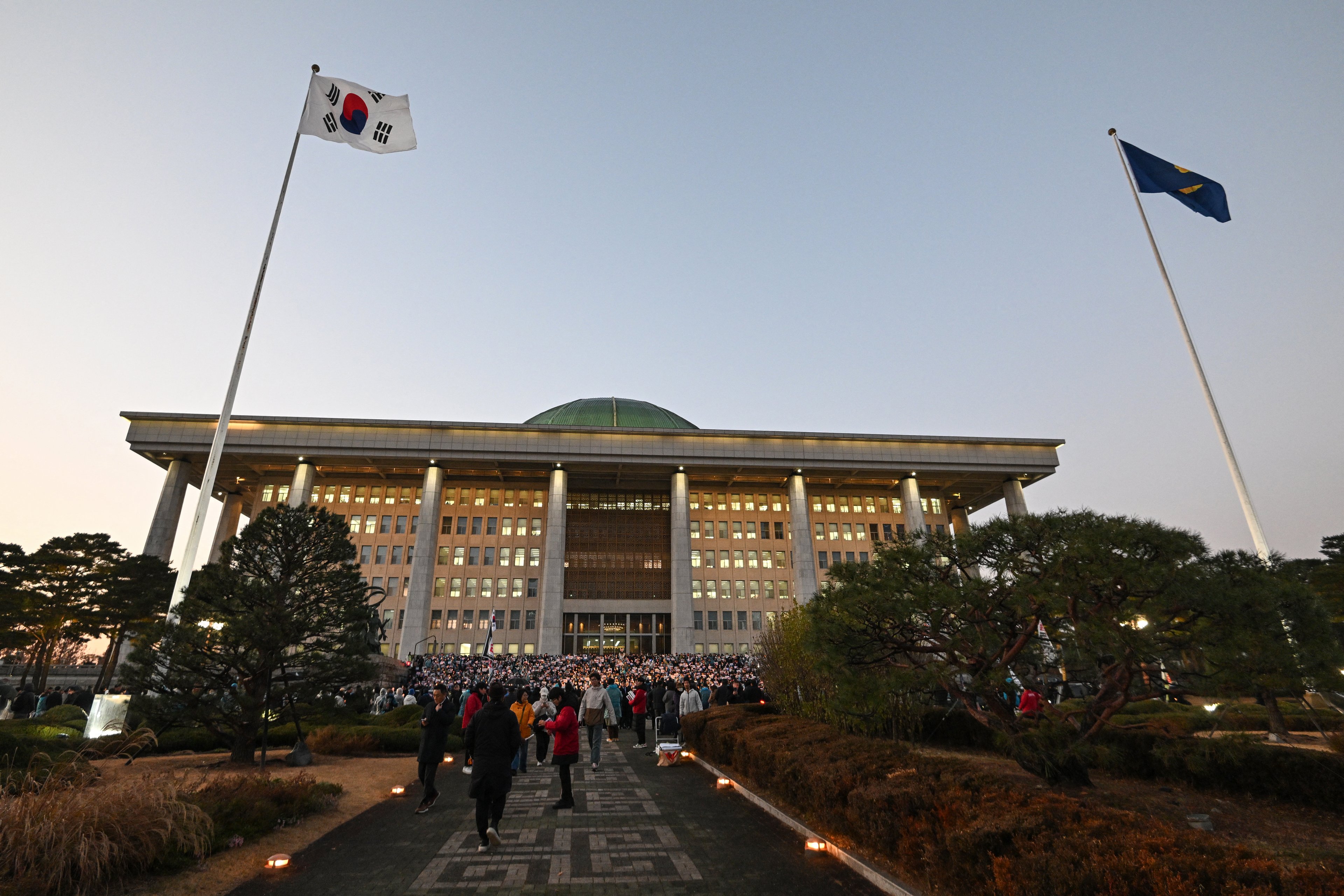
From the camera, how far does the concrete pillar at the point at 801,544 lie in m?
→ 57.9

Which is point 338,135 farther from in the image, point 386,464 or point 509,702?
point 386,464

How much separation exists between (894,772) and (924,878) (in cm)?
194

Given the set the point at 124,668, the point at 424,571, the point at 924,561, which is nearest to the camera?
the point at 924,561

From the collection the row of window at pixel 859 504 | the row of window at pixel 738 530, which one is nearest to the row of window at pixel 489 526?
the row of window at pixel 738 530

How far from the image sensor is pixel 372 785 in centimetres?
1272

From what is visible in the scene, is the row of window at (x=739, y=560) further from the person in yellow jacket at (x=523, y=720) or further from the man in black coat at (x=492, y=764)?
the man in black coat at (x=492, y=764)

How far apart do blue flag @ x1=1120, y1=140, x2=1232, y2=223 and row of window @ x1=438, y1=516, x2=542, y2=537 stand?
5521 centimetres

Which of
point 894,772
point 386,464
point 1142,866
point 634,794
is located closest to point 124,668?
point 634,794

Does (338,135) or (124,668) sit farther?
(338,135)

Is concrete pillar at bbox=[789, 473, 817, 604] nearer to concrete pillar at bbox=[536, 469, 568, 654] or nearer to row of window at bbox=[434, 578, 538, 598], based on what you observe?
concrete pillar at bbox=[536, 469, 568, 654]

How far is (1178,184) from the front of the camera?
19.5 metres

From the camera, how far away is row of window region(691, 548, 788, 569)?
65750 millimetres

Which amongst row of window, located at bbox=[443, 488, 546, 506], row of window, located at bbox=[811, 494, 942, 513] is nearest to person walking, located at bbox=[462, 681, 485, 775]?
row of window, located at bbox=[443, 488, 546, 506]

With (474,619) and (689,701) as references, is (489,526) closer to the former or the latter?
(474,619)
